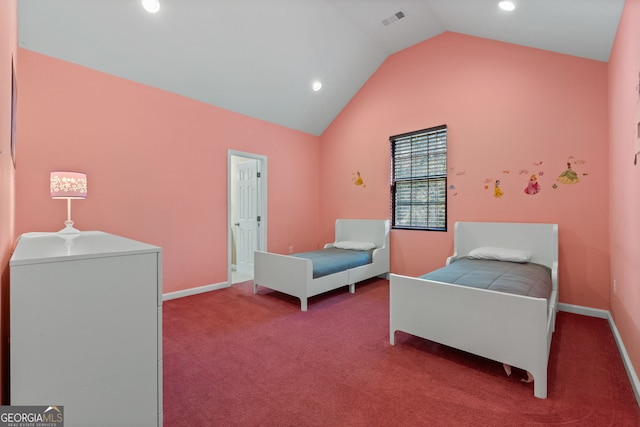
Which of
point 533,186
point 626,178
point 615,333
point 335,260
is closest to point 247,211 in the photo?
point 335,260

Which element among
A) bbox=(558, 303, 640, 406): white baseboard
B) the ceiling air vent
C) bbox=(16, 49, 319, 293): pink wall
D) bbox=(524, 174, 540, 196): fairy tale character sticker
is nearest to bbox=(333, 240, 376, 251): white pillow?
bbox=(16, 49, 319, 293): pink wall

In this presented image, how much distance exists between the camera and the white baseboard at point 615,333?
5.82 feet

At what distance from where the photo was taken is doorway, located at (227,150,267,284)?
4.68m

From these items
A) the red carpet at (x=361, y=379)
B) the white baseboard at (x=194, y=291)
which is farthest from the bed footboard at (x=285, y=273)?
the white baseboard at (x=194, y=291)

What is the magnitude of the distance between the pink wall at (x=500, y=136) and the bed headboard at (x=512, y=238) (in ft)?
0.42

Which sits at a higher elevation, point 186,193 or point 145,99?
point 145,99

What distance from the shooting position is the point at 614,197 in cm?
265

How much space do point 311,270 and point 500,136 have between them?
9.21ft

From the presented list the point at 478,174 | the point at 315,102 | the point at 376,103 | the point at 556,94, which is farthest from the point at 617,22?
the point at 315,102

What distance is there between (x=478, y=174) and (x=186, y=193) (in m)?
3.78

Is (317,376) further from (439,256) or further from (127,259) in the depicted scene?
(439,256)

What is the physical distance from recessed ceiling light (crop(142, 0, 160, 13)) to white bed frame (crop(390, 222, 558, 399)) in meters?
3.31

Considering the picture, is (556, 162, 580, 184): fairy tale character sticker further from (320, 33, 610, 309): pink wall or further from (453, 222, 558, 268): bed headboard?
→ (453, 222, 558, 268): bed headboard

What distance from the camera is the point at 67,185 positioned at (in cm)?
242
